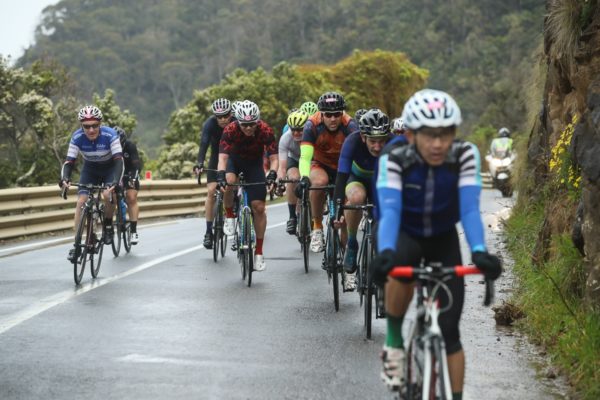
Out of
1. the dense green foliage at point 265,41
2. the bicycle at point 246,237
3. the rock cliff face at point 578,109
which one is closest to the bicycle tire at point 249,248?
the bicycle at point 246,237

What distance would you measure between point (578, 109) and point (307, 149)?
2924 millimetres

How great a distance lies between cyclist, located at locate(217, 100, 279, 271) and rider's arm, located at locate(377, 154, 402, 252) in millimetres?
7077

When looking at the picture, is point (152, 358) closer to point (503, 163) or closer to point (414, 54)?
point (503, 163)

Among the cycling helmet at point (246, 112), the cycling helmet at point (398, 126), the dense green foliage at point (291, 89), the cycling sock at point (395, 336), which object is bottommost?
the cycling sock at point (395, 336)

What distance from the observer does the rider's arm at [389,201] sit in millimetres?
5645

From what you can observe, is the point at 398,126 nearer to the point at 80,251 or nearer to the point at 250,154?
the point at 250,154

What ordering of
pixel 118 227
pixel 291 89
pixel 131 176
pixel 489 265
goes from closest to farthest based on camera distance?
pixel 489 265, pixel 118 227, pixel 131 176, pixel 291 89

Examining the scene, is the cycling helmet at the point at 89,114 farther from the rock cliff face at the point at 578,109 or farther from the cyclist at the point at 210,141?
the rock cliff face at the point at 578,109

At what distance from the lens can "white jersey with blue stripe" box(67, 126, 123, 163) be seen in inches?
552

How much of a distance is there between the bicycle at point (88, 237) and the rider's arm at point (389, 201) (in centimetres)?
725

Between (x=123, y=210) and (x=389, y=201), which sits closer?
(x=389, y=201)

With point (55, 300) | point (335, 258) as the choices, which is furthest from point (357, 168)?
point (55, 300)

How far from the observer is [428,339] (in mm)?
5273

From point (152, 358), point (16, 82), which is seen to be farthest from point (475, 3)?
point (152, 358)
